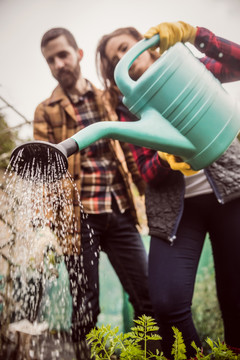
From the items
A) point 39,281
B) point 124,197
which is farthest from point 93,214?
point 39,281

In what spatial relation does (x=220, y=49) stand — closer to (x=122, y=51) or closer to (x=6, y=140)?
(x=122, y=51)

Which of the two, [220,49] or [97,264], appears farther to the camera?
[97,264]

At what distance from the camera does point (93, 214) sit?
0.96 metres

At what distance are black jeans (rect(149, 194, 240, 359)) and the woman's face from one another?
1.41 ft

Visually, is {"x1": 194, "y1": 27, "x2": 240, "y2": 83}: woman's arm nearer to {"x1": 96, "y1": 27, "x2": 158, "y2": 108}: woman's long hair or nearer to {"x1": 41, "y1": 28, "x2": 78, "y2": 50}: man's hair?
{"x1": 96, "y1": 27, "x2": 158, "y2": 108}: woman's long hair

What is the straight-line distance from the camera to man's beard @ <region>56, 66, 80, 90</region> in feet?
3.43

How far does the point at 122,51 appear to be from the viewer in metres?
0.88

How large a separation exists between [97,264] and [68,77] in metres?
0.72

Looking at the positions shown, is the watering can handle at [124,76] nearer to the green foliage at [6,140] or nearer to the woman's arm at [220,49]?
the woman's arm at [220,49]

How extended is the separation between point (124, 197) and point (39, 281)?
2.71 feet

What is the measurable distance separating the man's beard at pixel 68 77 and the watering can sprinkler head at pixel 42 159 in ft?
2.14

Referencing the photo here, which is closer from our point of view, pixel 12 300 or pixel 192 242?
pixel 192 242

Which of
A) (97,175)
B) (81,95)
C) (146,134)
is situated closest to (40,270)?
(97,175)

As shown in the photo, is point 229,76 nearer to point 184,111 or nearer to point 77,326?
point 184,111
